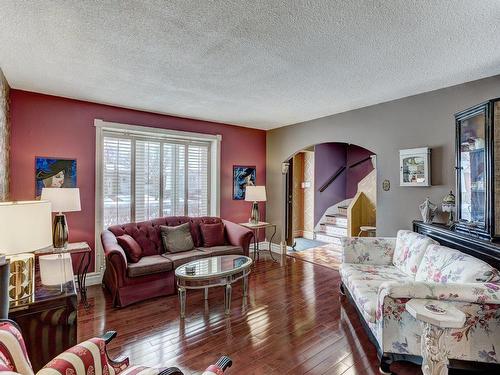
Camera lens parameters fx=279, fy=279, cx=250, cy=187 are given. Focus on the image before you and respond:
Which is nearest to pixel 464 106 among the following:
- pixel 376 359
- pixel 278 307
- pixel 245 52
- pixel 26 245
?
pixel 245 52

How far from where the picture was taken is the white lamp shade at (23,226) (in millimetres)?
1364

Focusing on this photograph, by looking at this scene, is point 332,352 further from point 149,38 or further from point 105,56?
point 105,56

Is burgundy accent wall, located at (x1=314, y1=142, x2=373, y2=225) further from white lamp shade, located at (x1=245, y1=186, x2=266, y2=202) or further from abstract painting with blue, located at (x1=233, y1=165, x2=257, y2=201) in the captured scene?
white lamp shade, located at (x1=245, y1=186, x2=266, y2=202)

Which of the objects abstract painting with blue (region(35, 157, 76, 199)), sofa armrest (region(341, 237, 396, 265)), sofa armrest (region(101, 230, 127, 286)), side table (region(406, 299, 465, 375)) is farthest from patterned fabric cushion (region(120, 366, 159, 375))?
abstract painting with blue (region(35, 157, 76, 199))

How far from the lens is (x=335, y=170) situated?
786 centimetres

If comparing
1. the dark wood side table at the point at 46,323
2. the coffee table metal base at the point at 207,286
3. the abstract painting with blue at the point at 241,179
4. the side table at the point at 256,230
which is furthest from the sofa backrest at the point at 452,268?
the abstract painting with blue at the point at 241,179

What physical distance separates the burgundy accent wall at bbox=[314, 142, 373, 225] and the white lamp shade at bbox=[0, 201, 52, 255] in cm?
650

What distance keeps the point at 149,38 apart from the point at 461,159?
3.20 meters

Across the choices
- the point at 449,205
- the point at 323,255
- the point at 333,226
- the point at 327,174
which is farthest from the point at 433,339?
the point at 327,174

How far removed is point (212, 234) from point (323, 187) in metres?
4.05

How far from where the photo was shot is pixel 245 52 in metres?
2.45

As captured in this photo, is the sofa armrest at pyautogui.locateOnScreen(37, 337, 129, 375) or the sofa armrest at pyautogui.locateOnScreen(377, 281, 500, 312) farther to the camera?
the sofa armrest at pyautogui.locateOnScreen(377, 281, 500, 312)

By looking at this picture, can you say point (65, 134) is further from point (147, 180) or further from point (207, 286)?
point (207, 286)

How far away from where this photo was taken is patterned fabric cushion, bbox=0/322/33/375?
1.10 metres
